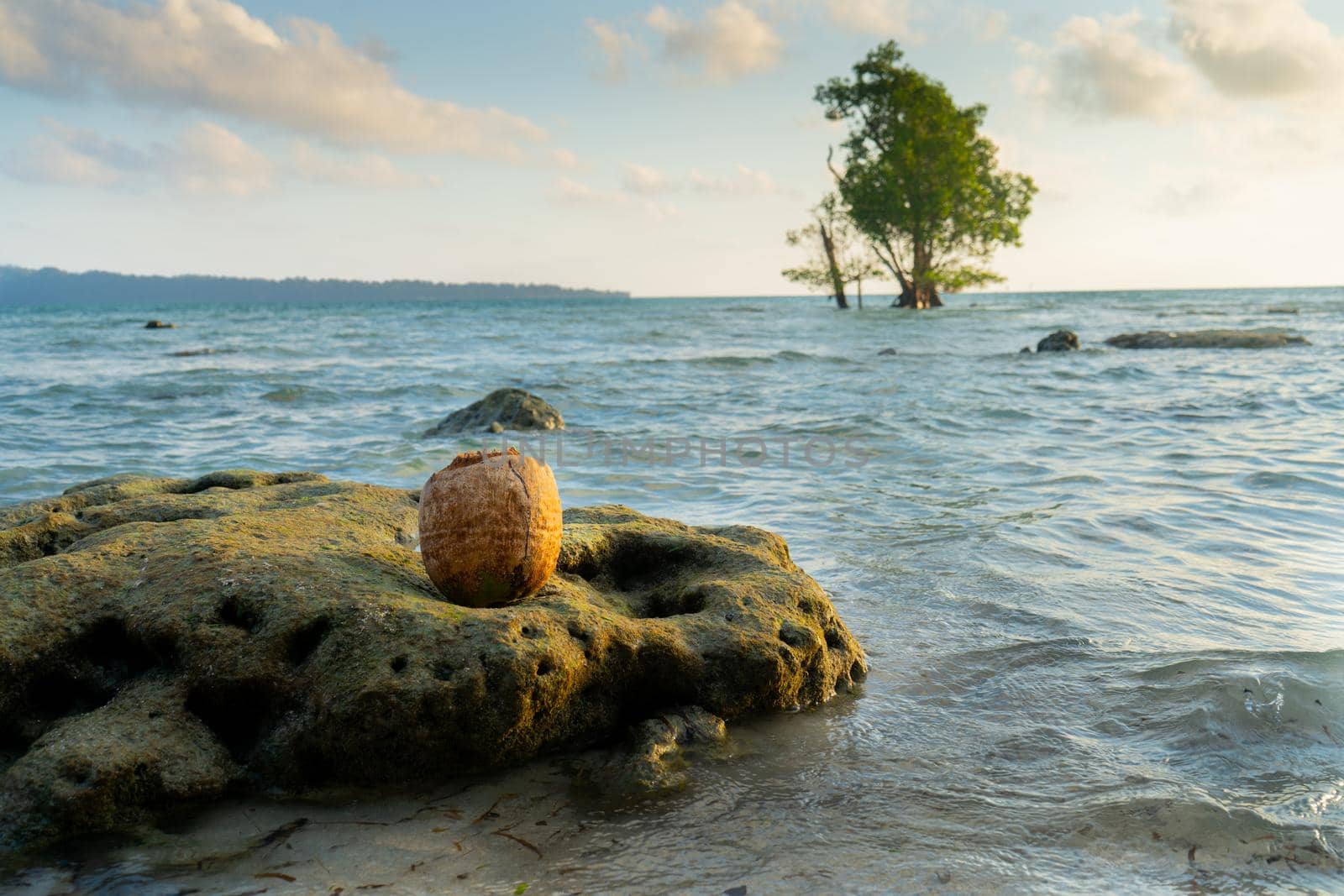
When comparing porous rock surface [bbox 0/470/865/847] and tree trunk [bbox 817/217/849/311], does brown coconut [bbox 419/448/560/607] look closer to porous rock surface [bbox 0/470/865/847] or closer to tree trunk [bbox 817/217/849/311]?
porous rock surface [bbox 0/470/865/847]

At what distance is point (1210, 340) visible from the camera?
24.9m

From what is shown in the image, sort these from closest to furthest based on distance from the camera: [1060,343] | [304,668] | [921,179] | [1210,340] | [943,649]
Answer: [304,668], [943,649], [1060,343], [1210,340], [921,179]


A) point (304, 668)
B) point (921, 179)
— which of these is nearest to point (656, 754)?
point (304, 668)

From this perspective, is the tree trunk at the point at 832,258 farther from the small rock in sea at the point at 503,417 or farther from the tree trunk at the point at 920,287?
the small rock in sea at the point at 503,417

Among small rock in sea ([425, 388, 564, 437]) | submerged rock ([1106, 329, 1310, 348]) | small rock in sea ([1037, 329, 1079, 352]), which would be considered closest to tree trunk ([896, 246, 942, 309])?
submerged rock ([1106, 329, 1310, 348])

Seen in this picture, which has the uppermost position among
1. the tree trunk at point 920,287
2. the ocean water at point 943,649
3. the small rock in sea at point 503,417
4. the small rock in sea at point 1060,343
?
the tree trunk at point 920,287

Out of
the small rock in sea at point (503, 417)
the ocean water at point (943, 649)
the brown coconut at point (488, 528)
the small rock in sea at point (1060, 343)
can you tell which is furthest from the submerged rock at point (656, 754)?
the small rock in sea at point (1060, 343)

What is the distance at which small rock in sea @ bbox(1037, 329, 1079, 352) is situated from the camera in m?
24.4

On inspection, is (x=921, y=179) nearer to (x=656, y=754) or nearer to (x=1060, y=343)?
(x=1060, y=343)

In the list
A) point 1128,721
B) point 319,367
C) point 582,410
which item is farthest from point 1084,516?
point 319,367

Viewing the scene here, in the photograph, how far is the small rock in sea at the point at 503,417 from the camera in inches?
487

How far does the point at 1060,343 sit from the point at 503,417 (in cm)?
1748

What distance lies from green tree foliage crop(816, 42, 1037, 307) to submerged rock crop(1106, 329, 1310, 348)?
19.5 meters

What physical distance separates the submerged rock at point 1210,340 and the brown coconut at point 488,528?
1002 inches
